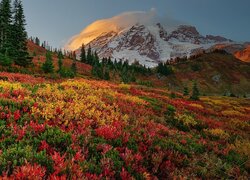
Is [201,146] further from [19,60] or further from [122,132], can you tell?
[19,60]

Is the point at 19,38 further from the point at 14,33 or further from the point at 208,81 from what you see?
the point at 208,81

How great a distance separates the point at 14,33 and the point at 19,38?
4.08 ft

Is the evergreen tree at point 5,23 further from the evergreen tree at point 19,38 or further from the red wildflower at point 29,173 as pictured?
the red wildflower at point 29,173

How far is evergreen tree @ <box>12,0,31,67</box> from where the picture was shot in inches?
2020

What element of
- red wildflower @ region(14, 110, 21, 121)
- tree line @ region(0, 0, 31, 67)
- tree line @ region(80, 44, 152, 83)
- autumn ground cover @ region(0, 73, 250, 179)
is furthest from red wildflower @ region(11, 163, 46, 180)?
tree line @ region(80, 44, 152, 83)

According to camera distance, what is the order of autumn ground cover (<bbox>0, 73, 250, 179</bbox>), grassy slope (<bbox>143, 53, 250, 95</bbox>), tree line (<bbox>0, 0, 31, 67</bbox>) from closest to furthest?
autumn ground cover (<bbox>0, 73, 250, 179</bbox>), tree line (<bbox>0, 0, 31, 67</bbox>), grassy slope (<bbox>143, 53, 250, 95</bbox>)

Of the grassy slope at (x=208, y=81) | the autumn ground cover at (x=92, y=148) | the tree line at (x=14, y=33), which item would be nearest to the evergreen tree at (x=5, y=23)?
the tree line at (x=14, y=33)

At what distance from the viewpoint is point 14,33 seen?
52.4m

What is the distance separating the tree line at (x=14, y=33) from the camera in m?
50.8

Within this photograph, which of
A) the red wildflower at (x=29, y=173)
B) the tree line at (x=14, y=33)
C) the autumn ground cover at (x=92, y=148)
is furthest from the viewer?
the tree line at (x=14, y=33)

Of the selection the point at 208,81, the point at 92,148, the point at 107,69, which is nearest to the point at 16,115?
the point at 92,148

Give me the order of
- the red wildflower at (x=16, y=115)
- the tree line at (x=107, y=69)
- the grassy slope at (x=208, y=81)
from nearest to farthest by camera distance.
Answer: the red wildflower at (x=16, y=115) < the tree line at (x=107, y=69) < the grassy slope at (x=208, y=81)

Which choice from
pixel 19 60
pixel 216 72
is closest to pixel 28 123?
pixel 19 60

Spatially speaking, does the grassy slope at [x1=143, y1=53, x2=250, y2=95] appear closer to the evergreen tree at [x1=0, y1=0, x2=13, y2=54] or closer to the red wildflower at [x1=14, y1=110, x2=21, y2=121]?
the evergreen tree at [x1=0, y1=0, x2=13, y2=54]
